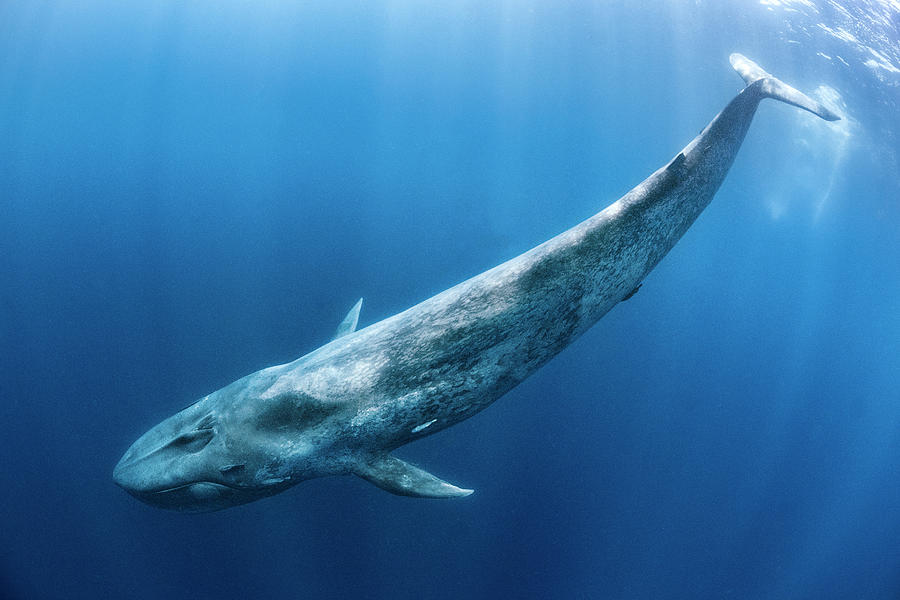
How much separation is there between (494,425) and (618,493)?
5052 millimetres

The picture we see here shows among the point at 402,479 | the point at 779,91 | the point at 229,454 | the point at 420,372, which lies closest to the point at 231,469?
the point at 229,454

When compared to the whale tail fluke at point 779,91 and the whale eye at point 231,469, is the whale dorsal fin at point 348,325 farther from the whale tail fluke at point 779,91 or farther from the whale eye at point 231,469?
the whale tail fluke at point 779,91

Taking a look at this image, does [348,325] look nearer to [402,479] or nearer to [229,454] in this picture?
[229,454]

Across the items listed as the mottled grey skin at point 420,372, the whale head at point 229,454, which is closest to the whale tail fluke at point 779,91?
the mottled grey skin at point 420,372

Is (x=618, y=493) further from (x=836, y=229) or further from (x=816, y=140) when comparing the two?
(x=836, y=229)

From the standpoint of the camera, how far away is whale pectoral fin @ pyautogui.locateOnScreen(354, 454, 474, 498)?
12.5 feet

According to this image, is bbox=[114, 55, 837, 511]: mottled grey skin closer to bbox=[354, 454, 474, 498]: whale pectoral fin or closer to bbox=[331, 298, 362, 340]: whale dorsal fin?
bbox=[354, 454, 474, 498]: whale pectoral fin

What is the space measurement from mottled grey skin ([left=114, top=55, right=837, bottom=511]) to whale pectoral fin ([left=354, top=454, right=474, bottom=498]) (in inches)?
0.5

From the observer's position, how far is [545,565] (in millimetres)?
10852

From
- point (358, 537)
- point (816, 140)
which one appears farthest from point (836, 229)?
point (358, 537)

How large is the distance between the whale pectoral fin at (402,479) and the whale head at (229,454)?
528mm

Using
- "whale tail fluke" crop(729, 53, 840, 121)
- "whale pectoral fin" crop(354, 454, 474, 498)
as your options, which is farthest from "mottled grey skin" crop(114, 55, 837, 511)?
"whale tail fluke" crop(729, 53, 840, 121)

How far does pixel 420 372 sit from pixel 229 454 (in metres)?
2.07

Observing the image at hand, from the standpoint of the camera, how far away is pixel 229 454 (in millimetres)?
3898
